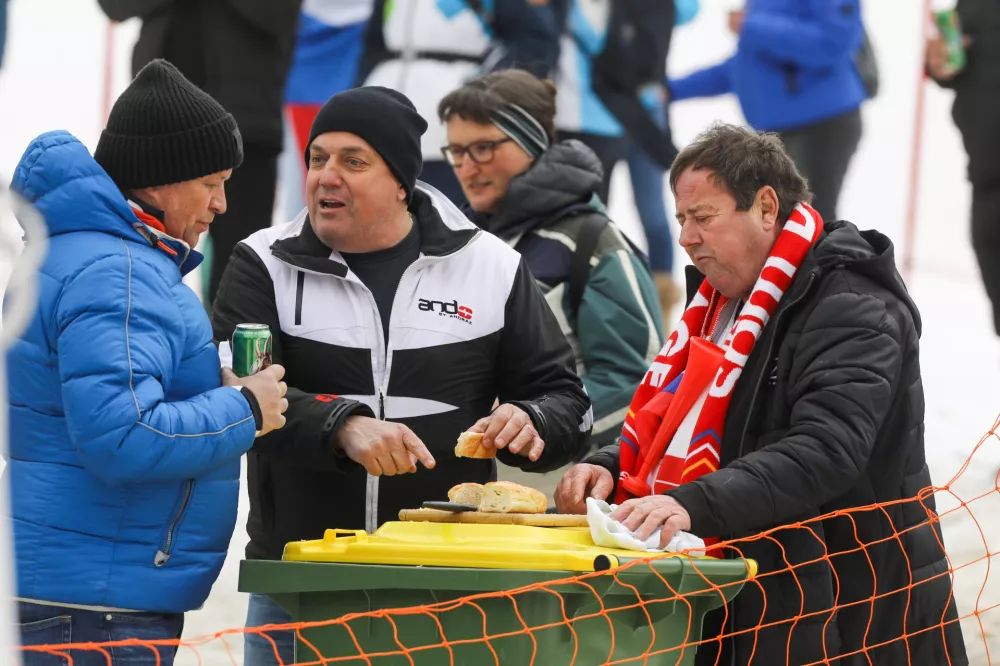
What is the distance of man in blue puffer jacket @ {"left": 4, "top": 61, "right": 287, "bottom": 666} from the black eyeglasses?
69.1 inches


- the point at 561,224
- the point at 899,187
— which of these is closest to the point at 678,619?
the point at 561,224

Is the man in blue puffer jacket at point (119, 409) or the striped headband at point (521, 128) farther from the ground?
the striped headband at point (521, 128)

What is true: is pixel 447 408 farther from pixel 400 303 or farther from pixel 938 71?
pixel 938 71

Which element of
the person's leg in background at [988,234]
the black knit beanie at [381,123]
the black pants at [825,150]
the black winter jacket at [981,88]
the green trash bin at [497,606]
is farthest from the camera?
the black pants at [825,150]

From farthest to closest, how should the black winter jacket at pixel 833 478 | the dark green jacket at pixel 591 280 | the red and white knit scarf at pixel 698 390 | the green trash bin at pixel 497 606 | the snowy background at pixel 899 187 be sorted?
the snowy background at pixel 899 187 < the dark green jacket at pixel 591 280 < the red and white knit scarf at pixel 698 390 < the black winter jacket at pixel 833 478 < the green trash bin at pixel 497 606

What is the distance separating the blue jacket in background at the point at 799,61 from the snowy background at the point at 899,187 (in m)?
1.89

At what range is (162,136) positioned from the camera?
3029 millimetres

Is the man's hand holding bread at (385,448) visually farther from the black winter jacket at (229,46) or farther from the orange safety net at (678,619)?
the black winter jacket at (229,46)

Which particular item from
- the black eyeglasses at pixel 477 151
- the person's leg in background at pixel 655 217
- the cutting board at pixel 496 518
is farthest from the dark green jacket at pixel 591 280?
the person's leg in background at pixel 655 217

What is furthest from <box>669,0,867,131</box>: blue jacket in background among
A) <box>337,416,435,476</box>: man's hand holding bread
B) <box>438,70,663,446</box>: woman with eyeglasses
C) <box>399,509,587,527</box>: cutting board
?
<box>399,509,587,527</box>: cutting board

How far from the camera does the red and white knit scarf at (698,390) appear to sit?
10.5 feet

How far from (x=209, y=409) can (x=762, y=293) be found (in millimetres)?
1177

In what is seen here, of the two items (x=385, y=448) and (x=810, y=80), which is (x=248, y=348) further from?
(x=810, y=80)

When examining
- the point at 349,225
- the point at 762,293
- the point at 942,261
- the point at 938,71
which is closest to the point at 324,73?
the point at 938,71
